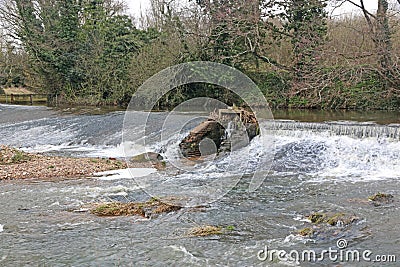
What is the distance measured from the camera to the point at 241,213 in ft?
27.3

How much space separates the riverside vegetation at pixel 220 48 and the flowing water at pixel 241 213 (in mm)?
8153

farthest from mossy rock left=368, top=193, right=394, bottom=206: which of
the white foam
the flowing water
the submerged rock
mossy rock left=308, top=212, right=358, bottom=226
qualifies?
the submerged rock

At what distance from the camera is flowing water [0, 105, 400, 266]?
21.3ft

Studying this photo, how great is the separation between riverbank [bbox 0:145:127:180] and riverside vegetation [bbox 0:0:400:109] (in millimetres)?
12035

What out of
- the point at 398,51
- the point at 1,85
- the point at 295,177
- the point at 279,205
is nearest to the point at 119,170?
the point at 295,177

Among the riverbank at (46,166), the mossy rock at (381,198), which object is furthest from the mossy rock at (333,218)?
the riverbank at (46,166)

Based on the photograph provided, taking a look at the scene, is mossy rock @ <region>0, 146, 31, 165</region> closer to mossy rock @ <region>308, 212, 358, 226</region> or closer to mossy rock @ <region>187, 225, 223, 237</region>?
mossy rock @ <region>187, 225, 223, 237</region>

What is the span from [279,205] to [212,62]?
17.5 m

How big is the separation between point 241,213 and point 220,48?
Answer: 693 inches

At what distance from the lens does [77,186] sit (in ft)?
35.6

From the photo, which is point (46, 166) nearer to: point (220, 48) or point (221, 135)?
point (221, 135)

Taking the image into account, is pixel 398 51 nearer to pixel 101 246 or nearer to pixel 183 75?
pixel 183 75

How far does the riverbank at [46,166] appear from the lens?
12.3m

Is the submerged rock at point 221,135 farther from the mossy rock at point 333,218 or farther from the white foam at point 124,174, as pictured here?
the mossy rock at point 333,218
